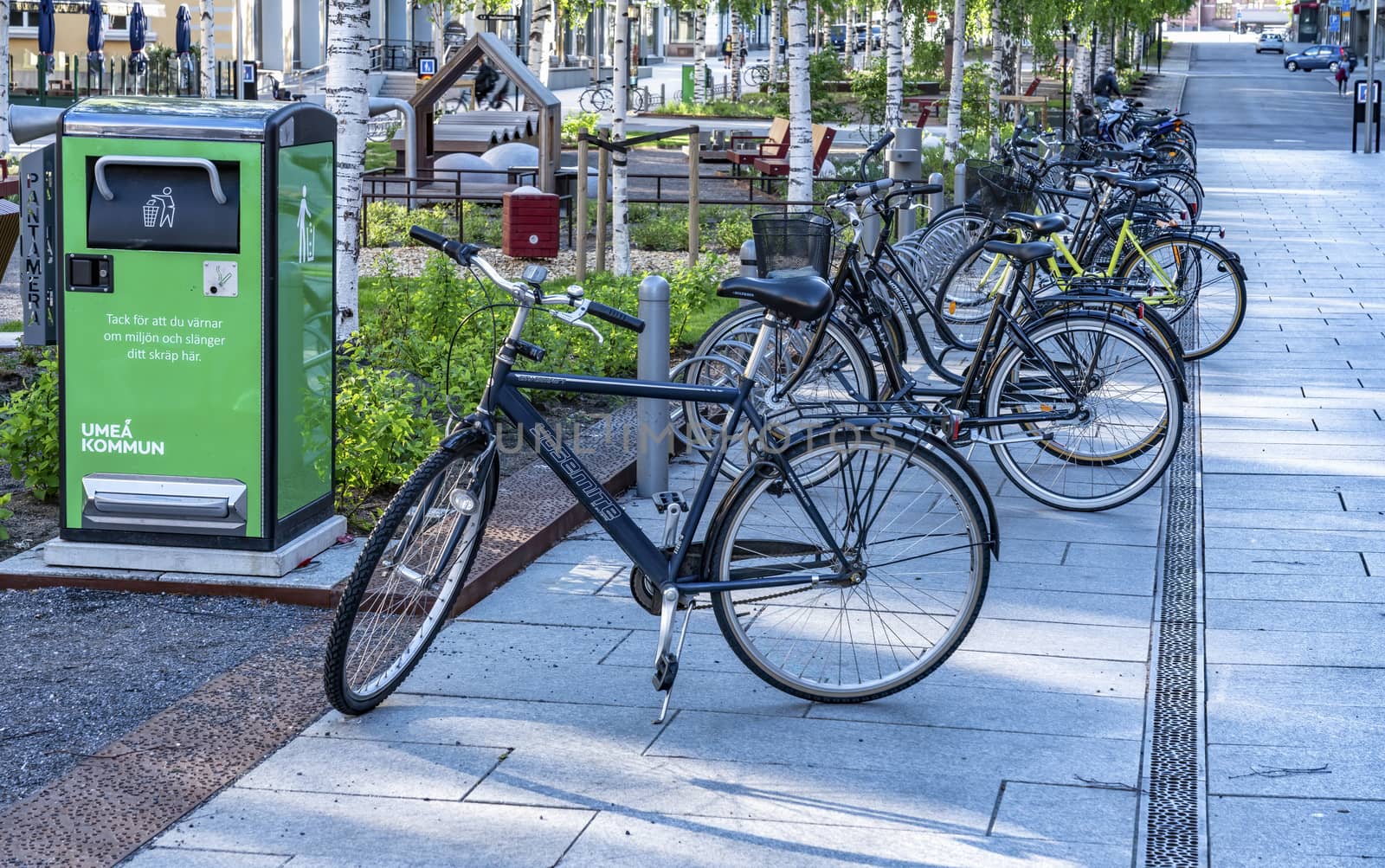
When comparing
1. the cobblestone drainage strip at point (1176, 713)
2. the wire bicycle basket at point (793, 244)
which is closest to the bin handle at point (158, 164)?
the wire bicycle basket at point (793, 244)

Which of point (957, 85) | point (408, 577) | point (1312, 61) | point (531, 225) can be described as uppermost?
point (1312, 61)

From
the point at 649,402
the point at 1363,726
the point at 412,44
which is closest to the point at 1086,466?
the point at 649,402

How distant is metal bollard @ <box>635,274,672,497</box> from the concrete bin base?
167 centimetres

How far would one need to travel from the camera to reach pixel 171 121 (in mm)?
5242

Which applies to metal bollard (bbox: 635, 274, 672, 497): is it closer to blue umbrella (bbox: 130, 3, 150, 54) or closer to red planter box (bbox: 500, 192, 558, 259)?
red planter box (bbox: 500, 192, 558, 259)

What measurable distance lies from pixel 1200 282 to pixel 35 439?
262 inches

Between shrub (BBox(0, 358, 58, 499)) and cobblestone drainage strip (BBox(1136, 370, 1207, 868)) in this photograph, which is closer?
cobblestone drainage strip (BBox(1136, 370, 1207, 868))

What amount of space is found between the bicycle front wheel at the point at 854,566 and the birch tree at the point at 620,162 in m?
8.31

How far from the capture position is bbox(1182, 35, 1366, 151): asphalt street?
36.0m

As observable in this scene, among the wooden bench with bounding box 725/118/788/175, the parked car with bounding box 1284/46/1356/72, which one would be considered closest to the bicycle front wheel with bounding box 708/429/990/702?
the wooden bench with bounding box 725/118/788/175

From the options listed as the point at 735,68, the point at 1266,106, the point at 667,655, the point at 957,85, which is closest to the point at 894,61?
the point at 957,85

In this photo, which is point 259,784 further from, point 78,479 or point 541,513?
point 541,513

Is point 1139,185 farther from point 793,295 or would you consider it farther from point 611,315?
point 611,315

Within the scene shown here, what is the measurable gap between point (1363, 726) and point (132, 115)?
3.89 metres
